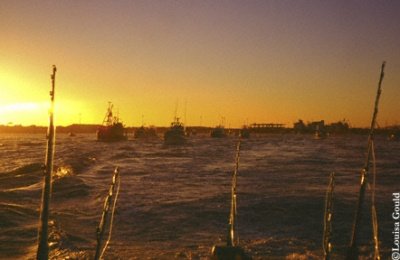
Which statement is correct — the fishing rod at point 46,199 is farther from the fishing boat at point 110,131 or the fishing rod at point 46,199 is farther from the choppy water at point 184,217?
the fishing boat at point 110,131

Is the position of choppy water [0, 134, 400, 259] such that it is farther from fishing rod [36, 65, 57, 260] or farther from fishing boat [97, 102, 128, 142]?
fishing boat [97, 102, 128, 142]

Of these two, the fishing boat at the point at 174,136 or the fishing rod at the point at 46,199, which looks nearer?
the fishing rod at the point at 46,199

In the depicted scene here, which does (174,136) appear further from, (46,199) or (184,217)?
(46,199)

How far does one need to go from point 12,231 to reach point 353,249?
53.3 ft

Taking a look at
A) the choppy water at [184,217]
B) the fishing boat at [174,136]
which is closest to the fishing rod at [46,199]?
the choppy water at [184,217]

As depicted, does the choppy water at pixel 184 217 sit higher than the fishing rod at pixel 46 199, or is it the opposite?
the fishing rod at pixel 46 199

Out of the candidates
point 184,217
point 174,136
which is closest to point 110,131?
point 174,136

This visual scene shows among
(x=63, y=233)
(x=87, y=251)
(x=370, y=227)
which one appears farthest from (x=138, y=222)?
(x=370, y=227)

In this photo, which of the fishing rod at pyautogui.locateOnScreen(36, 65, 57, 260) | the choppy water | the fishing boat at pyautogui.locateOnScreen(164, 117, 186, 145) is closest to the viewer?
the fishing rod at pyautogui.locateOnScreen(36, 65, 57, 260)

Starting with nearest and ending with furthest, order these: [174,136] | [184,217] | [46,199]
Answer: [46,199] → [184,217] → [174,136]

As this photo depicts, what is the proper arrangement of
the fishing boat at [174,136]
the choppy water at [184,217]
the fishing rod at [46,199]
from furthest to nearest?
1. the fishing boat at [174,136]
2. the choppy water at [184,217]
3. the fishing rod at [46,199]

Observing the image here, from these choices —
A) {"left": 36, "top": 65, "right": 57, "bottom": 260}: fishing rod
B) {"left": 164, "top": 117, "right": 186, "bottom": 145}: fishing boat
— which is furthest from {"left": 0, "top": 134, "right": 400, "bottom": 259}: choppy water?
{"left": 164, "top": 117, "right": 186, "bottom": 145}: fishing boat

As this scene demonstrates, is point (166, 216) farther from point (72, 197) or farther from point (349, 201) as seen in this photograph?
point (349, 201)

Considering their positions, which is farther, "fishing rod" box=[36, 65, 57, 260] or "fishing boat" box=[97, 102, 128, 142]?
"fishing boat" box=[97, 102, 128, 142]
